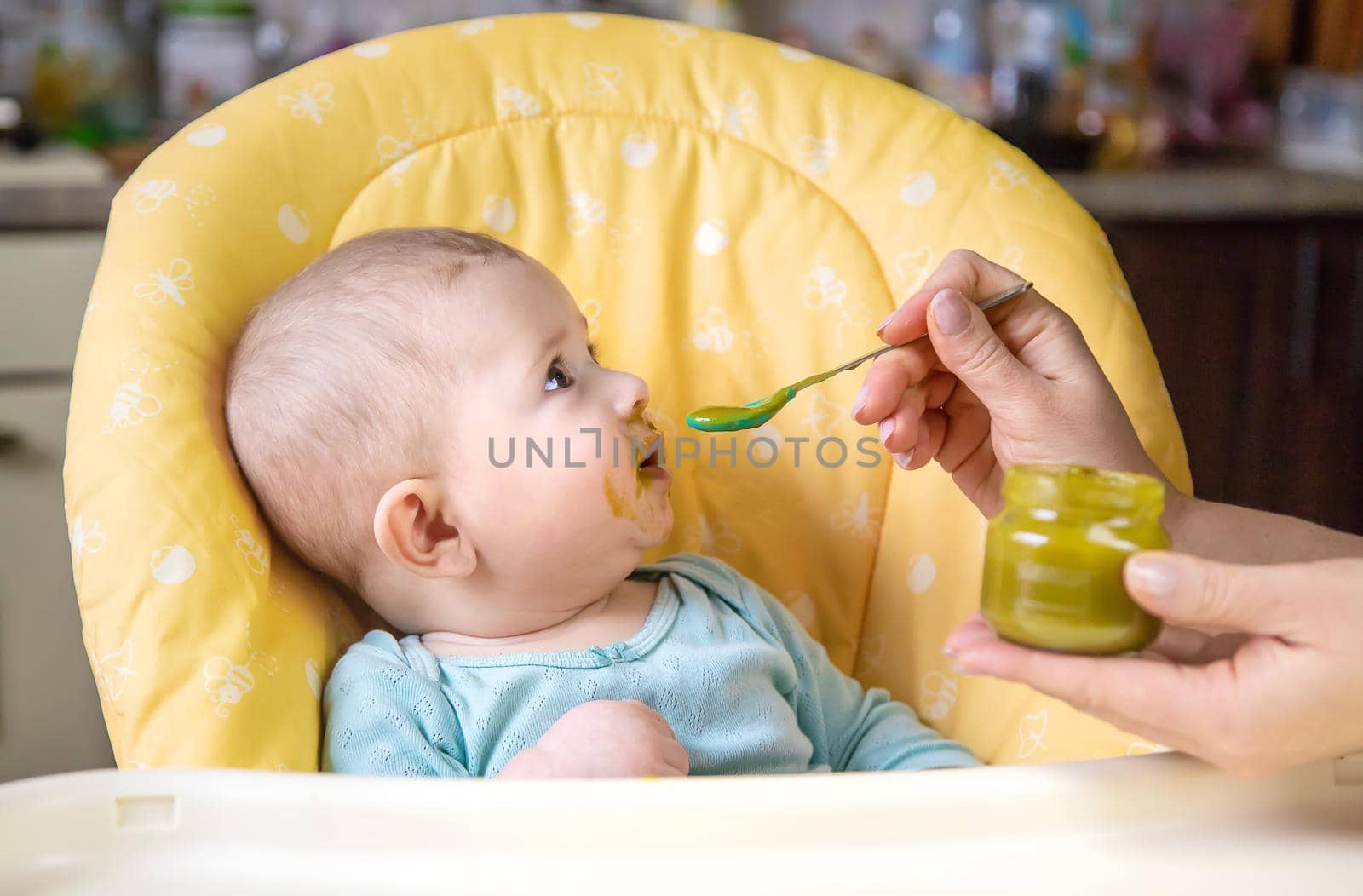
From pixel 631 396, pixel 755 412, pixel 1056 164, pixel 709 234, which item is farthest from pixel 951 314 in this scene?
pixel 1056 164

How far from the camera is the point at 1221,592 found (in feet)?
2.00

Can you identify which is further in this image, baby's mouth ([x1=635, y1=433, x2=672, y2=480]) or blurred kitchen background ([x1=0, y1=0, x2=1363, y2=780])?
blurred kitchen background ([x1=0, y1=0, x2=1363, y2=780])

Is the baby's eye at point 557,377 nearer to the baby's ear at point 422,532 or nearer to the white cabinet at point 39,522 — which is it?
the baby's ear at point 422,532

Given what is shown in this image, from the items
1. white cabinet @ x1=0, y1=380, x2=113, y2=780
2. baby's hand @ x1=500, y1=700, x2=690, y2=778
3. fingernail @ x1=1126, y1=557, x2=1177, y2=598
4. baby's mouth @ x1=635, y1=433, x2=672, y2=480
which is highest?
fingernail @ x1=1126, y1=557, x2=1177, y2=598

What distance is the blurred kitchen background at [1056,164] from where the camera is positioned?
5.90 ft

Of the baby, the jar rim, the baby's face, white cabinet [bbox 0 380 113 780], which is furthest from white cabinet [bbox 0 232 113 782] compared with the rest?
the jar rim

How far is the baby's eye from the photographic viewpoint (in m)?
0.99

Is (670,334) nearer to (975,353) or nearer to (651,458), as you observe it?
(651,458)

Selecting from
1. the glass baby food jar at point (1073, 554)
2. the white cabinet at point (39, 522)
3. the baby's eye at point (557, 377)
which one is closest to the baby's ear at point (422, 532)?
the baby's eye at point (557, 377)

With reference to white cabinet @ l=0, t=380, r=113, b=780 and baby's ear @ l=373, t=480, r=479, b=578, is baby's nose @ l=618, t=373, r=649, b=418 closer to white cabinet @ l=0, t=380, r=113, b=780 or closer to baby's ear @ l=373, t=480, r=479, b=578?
baby's ear @ l=373, t=480, r=479, b=578

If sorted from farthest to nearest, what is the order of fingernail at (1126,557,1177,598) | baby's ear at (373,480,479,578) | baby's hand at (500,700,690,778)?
baby's ear at (373,480,479,578) < baby's hand at (500,700,690,778) < fingernail at (1126,557,1177,598)

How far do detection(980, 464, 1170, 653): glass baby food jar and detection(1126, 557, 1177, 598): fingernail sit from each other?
1 cm

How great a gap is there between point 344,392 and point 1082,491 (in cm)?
55

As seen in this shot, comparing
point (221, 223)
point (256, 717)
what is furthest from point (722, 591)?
point (221, 223)
